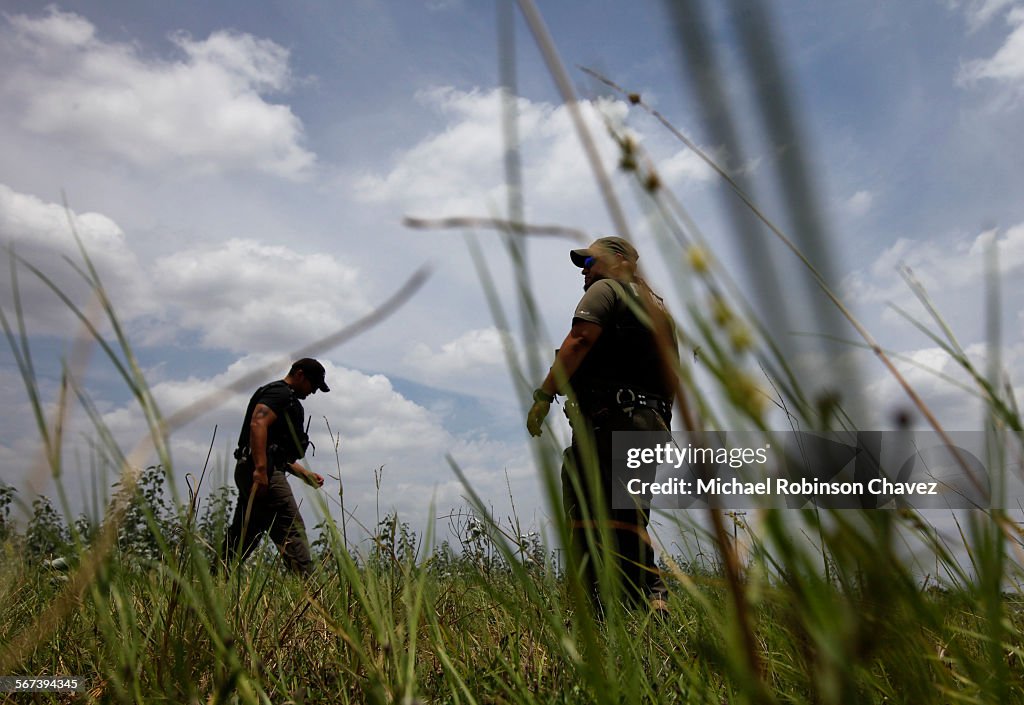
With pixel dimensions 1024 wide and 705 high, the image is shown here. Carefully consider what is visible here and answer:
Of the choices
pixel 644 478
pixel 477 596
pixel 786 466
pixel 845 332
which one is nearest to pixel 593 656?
pixel 786 466

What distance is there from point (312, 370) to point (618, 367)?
311cm

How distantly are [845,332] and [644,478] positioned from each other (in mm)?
2951

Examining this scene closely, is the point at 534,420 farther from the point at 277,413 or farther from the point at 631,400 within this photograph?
the point at 277,413

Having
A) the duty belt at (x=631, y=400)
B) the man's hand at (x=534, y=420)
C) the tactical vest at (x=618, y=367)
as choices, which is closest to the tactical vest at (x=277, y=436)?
the tactical vest at (x=618, y=367)

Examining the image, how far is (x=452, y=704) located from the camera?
1151mm

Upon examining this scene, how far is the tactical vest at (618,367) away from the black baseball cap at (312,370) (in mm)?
2890

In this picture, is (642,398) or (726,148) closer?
(726,148)

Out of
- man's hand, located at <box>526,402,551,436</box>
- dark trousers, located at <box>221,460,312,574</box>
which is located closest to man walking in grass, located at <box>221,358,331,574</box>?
dark trousers, located at <box>221,460,312,574</box>

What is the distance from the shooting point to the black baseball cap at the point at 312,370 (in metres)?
5.54

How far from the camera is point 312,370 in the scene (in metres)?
5.63

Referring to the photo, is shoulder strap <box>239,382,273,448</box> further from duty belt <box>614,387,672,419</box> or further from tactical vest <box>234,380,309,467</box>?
duty belt <box>614,387,672,419</box>

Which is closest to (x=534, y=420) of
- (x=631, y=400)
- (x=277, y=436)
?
(x=631, y=400)

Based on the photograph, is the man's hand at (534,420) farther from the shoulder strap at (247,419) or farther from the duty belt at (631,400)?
the shoulder strap at (247,419)

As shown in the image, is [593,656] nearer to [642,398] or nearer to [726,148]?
[726,148]
